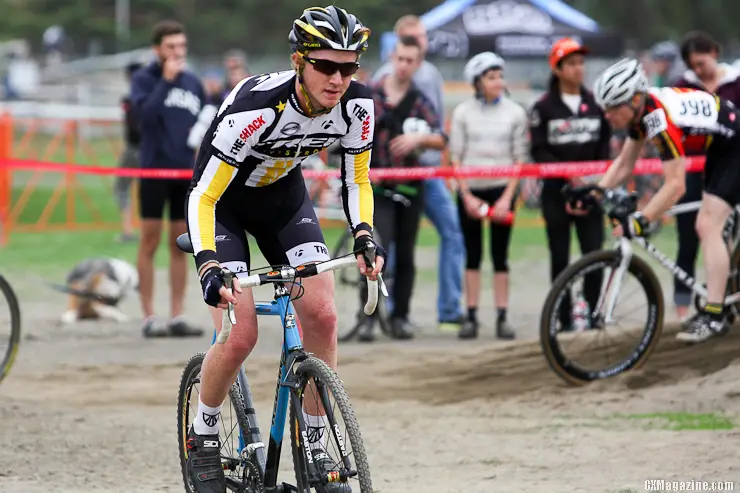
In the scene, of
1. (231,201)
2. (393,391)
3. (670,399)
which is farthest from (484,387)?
(231,201)

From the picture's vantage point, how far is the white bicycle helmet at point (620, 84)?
8.20 m

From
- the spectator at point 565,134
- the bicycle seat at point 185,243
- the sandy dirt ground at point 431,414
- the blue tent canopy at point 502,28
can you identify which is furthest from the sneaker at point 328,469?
the blue tent canopy at point 502,28

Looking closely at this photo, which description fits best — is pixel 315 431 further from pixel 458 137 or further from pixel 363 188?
pixel 458 137

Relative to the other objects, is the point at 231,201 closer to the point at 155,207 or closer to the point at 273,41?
the point at 155,207

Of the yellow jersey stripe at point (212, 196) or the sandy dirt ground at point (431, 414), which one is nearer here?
the yellow jersey stripe at point (212, 196)

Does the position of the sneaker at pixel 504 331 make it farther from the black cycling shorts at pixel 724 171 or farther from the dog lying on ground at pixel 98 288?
the dog lying on ground at pixel 98 288

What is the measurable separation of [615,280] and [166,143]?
4467 mm

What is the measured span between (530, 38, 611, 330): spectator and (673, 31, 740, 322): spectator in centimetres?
85

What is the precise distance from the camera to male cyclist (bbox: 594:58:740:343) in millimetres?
8266

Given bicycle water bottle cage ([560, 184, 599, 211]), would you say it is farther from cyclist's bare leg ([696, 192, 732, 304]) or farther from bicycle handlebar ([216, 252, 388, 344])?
bicycle handlebar ([216, 252, 388, 344])

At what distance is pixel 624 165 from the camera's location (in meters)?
8.77

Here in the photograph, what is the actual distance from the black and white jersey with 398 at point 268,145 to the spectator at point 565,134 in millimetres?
4727

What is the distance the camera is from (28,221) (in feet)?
63.2

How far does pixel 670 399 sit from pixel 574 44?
3390mm
